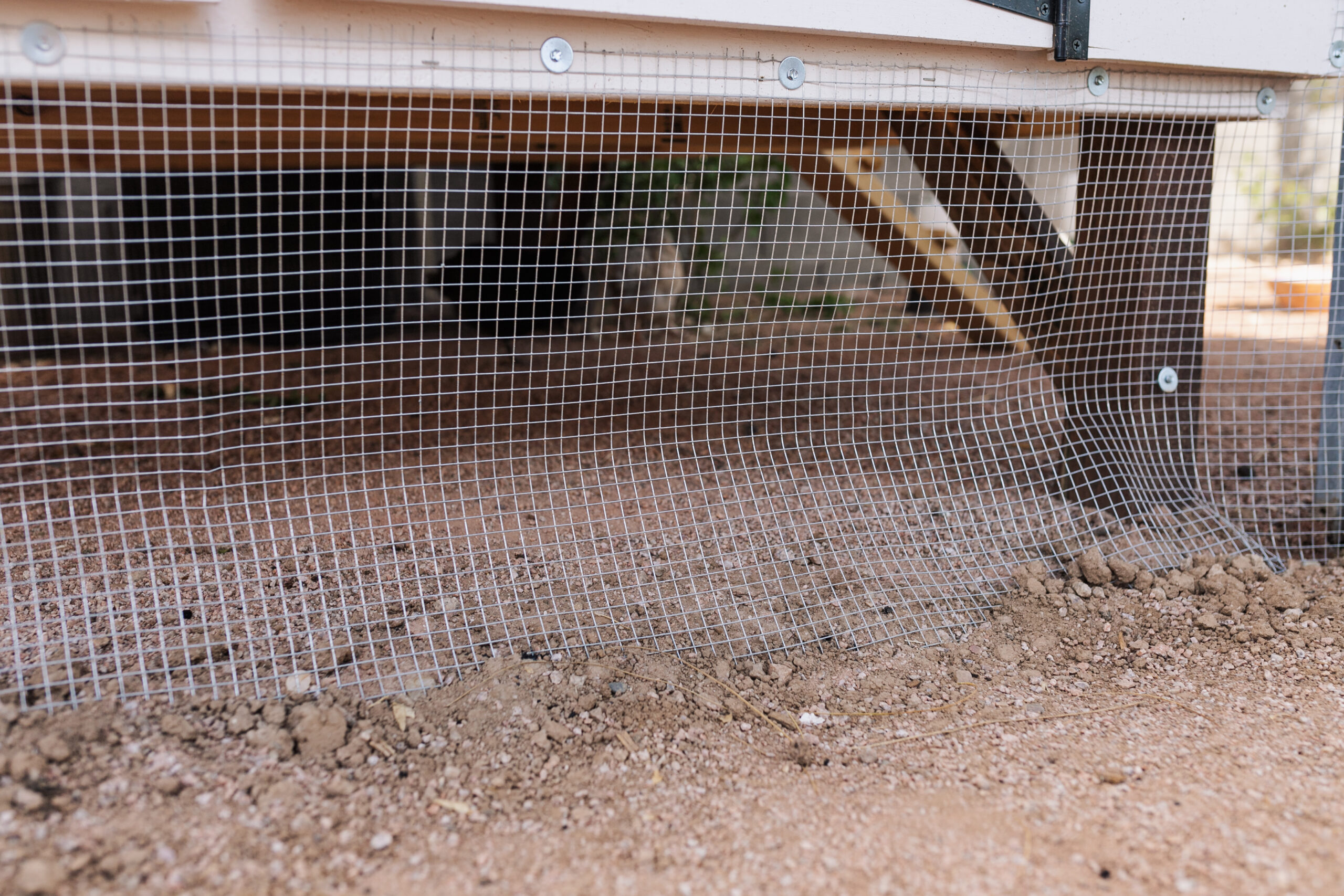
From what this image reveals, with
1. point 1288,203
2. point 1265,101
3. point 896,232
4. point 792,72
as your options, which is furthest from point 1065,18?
point 1288,203

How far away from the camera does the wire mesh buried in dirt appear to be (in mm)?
2328

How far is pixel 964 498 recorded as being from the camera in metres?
3.28

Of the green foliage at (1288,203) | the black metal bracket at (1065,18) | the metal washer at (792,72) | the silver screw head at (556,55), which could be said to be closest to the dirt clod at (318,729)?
the silver screw head at (556,55)

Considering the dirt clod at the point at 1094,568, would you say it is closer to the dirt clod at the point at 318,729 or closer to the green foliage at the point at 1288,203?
the dirt clod at the point at 318,729

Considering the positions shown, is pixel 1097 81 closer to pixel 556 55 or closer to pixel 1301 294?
pixel 556 55

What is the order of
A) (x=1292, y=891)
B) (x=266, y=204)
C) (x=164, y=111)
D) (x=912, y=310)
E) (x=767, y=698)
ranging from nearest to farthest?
1. (x=1292, y=891)
2. (x=164, y=111)
3. (x=767, y=698)
4. (x=266, y=204)
5. (x=912, y=310)

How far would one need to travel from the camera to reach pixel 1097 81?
2744 mm

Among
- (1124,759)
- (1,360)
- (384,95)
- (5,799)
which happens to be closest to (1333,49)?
(1124,759)

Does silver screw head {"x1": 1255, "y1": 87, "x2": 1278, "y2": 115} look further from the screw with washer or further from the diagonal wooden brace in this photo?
the diagonal wooden brace

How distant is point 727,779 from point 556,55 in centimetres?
167

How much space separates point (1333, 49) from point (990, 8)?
1279 millimetres

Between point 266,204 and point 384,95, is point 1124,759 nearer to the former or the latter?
point 384,95

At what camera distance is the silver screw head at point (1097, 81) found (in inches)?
108

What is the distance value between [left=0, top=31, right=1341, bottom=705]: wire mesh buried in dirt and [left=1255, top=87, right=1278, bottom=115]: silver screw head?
62mm
